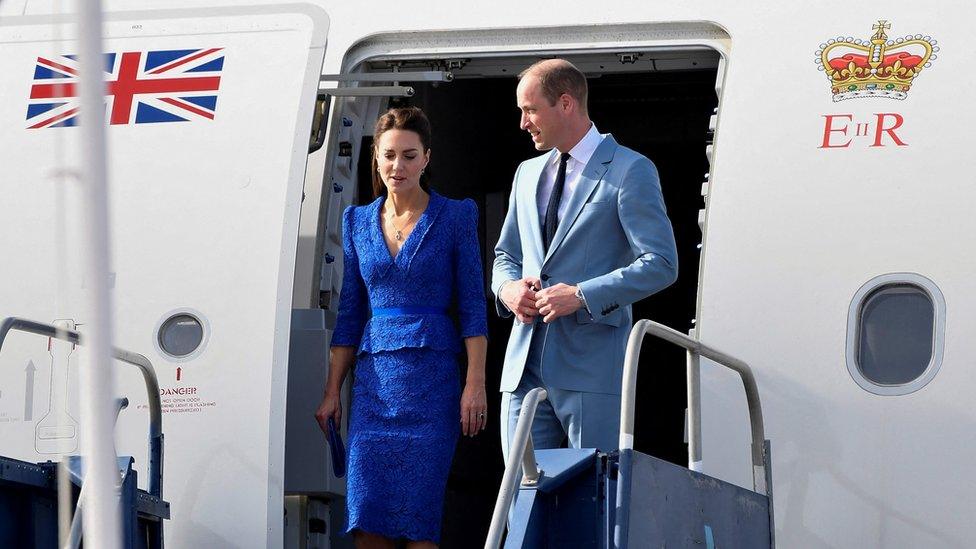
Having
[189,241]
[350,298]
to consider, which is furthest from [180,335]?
[350,298]

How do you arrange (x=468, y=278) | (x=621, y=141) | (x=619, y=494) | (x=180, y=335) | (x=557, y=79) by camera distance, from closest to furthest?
(x=619, y=494), (x=557, y=79), (x=468, y=278), (x=180, y=335), (x=621, y=141)

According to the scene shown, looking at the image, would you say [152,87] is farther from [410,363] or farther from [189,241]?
[410,363]

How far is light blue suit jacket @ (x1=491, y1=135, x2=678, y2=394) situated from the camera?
5.23 metres

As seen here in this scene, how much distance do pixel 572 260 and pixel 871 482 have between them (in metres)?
1.31

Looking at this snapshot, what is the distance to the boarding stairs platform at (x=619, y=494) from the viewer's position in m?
4.57

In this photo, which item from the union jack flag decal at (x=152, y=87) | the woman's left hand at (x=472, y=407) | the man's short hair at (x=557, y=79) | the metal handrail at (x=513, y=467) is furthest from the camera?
the union jack flag decal at (x=152, y=87)

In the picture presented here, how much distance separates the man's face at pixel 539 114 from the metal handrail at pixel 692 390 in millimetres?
783

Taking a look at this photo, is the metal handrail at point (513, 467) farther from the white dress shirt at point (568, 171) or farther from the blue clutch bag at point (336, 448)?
the blue clutch bag at point (336, 448)

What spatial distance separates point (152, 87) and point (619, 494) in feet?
9.60

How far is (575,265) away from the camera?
539cm

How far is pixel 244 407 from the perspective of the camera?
606 cm

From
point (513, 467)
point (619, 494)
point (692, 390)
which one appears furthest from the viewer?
point (692, 390)

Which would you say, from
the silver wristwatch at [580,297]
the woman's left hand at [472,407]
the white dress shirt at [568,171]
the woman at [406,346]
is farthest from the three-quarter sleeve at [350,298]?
the silver wristwatch at [580,297]

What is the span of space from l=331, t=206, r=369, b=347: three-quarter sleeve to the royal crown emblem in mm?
1852
